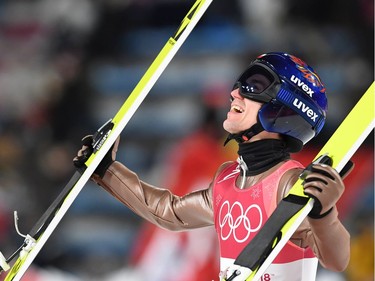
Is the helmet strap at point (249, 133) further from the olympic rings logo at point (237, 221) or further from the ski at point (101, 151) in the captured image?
the ski at point (101, 151)

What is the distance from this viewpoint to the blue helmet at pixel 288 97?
3570mm

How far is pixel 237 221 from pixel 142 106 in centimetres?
513

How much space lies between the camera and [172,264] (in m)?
7.26

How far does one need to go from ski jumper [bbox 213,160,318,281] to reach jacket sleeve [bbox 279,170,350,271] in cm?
13

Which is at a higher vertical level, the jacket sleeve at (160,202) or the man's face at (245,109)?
the man's face at (245,109)

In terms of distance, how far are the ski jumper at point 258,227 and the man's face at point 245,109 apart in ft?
0.70

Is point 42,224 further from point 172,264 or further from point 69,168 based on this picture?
point 69,168

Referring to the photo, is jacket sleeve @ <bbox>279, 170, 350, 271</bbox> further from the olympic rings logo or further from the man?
the olympic rings logo

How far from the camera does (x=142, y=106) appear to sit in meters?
8.66

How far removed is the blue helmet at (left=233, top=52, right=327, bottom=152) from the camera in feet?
11.7

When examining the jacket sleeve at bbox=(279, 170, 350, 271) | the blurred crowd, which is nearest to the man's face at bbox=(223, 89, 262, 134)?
the jacket sleeve at bbox=(279, 170, 350, 271)

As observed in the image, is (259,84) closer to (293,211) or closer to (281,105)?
(281,105)

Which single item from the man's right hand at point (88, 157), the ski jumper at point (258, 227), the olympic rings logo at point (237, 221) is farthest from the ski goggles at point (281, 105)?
the man's right hand at point (88, 157)

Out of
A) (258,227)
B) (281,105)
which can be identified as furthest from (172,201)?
(281,105)
